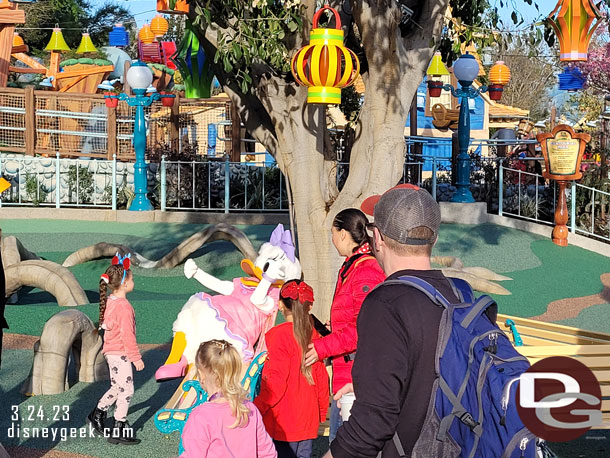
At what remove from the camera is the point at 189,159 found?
704 inches

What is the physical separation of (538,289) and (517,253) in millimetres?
1991

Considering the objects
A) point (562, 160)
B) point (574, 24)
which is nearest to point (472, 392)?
point (574, 24)

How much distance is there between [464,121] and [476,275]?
522 centimetres

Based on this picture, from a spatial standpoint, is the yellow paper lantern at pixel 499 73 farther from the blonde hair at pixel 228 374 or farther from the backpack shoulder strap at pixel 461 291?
the backpack shoulder strap at pixel 461 291

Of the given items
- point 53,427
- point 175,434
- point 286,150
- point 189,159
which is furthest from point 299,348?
point 189,159

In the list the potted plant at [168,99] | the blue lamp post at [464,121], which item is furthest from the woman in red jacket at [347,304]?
the potted plant at [168,99]

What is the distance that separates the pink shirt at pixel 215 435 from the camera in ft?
12.1

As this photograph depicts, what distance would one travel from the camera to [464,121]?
16.8 m

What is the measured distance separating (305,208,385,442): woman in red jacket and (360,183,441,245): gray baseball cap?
1.43 metres

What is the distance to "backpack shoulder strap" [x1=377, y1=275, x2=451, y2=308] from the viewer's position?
2.60 metres

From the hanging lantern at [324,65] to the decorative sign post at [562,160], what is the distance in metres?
8.24

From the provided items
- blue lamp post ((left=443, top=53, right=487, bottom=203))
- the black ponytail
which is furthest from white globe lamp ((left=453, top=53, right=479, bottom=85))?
the black ponytail

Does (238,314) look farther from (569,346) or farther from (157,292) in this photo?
(157,292)

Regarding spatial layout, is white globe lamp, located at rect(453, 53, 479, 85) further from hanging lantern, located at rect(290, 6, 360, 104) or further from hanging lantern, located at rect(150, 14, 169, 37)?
hanging lantern, located at rect(150, 14, 169, 37)
